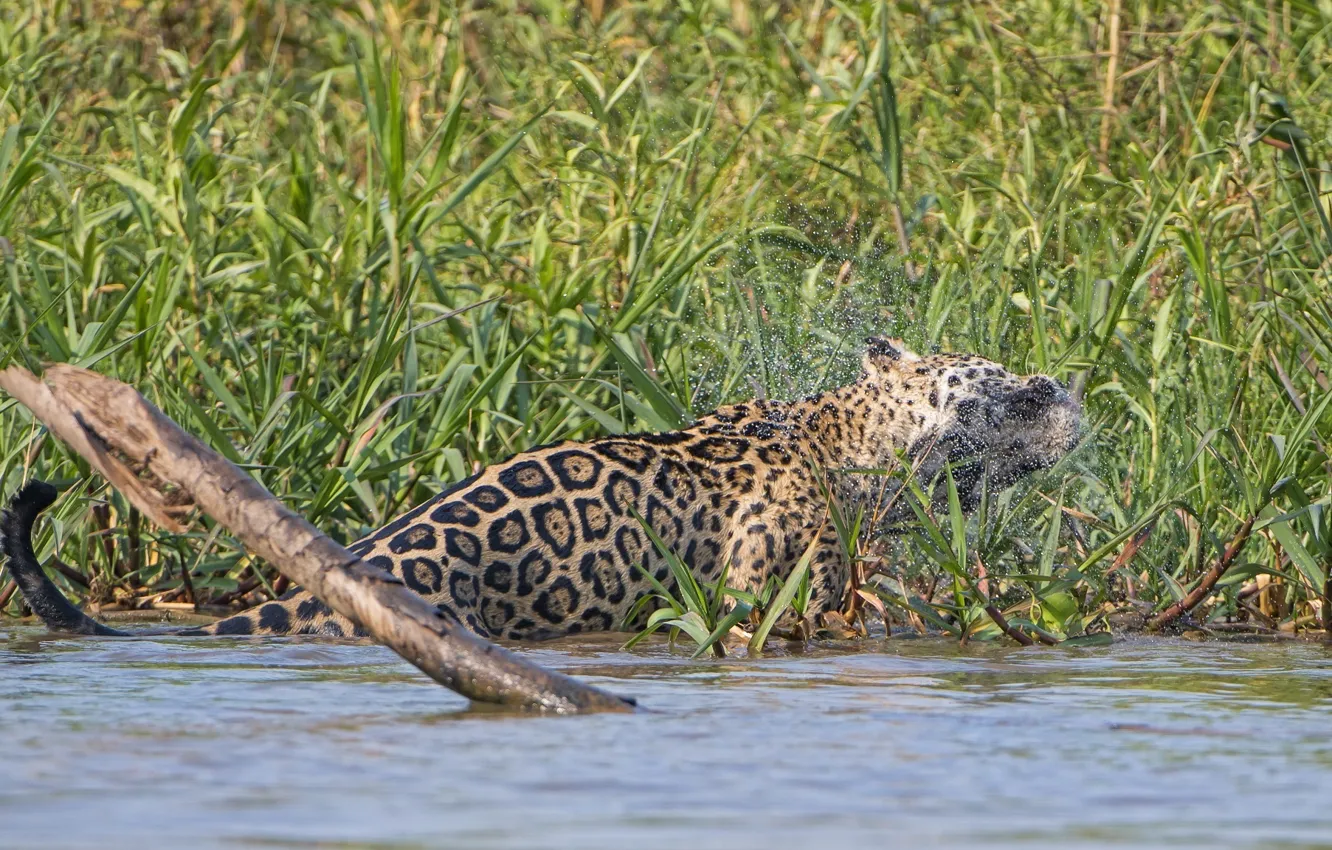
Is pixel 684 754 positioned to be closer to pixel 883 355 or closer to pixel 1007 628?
pixel 1007 628

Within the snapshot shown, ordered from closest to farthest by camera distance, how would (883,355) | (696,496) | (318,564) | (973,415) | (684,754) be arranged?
(684,754) → (318,564) → (696,496) → (973,415) → (883,355)

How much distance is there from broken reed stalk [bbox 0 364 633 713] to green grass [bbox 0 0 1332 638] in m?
1.57

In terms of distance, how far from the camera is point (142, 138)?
7.86 m

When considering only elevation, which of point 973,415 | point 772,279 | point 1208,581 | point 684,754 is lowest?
point 684,754

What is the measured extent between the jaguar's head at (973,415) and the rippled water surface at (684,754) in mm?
1165

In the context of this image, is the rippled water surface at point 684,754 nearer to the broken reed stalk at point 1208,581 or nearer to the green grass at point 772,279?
the broken reed stalk at point 1208,581

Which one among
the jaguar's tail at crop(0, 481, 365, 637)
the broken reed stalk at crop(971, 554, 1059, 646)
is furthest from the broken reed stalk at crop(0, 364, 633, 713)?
the broken reed stalk at crop(971, 554, 1059, 646)

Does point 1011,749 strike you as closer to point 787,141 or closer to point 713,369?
point 713,369

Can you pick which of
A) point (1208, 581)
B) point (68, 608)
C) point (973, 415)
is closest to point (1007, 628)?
point (1208, 581)

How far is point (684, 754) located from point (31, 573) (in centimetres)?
235

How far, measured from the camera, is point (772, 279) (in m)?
7.22

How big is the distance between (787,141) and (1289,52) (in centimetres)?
210

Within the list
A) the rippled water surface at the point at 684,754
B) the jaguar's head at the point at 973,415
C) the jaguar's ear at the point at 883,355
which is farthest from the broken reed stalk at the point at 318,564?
the jaguar's ear at the point at 883,355

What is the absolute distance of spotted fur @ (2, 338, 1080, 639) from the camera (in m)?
5.65
